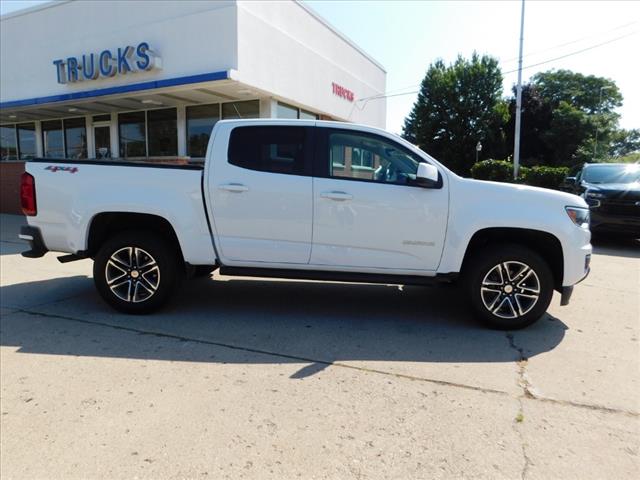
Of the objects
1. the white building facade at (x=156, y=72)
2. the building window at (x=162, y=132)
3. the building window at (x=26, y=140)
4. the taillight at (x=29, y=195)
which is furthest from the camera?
the building window at (x=26, y=140)

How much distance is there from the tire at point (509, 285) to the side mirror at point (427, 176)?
0.85 metres

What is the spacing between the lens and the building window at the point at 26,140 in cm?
1752

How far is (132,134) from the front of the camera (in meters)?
15.0

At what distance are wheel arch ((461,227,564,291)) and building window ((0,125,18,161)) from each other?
19.4m

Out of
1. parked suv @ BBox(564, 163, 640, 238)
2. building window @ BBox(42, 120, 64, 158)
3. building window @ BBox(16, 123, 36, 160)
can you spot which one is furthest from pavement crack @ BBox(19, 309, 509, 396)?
building window @ BBox(16, 123, 36, 160)

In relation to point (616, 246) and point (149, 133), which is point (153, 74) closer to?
point (149, 133)

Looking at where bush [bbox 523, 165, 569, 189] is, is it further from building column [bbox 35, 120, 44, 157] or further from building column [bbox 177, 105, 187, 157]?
building column [bbox 35, 120, 44, 157]

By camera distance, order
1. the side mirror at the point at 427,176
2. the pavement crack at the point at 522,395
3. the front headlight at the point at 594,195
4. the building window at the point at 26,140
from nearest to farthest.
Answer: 1. the pavement crack at the point at 522,395
2. the side mirror at the point at 427,176
3. the front headlight at the point at 594,195
4. the building window at the point at 26,140

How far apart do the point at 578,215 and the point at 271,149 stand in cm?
306

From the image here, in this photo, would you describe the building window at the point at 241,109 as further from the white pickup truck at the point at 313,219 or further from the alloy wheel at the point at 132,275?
the alloy wheel at the point at 132,275

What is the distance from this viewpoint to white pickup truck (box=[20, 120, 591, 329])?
426 cm

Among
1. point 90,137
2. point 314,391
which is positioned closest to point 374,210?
point 314,391

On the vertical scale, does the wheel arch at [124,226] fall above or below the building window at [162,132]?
below

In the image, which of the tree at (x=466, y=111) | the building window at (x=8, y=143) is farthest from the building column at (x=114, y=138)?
the tree at (x=466, y=111)
